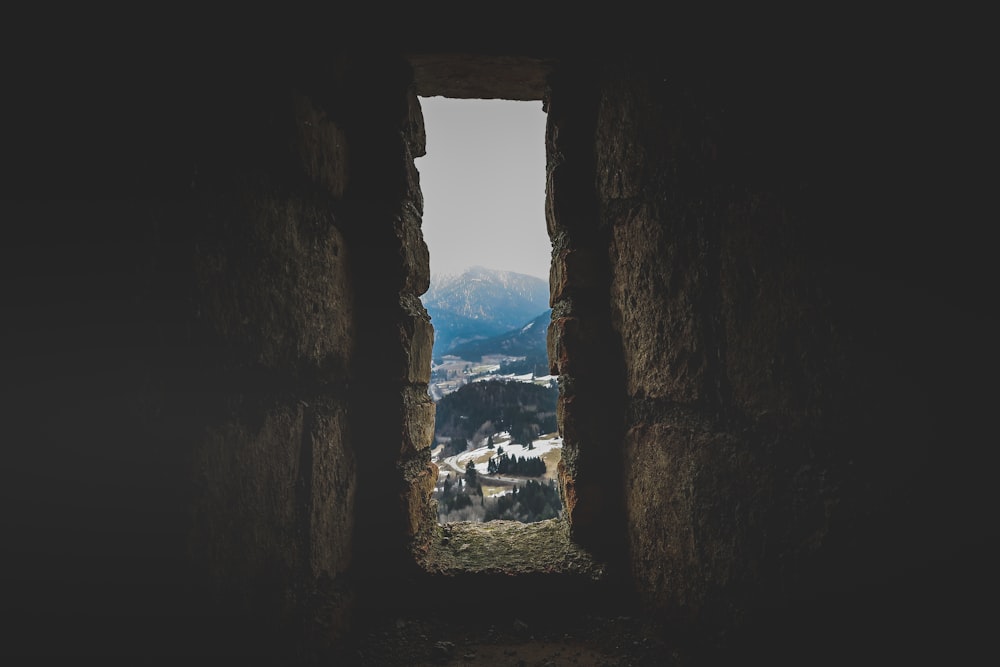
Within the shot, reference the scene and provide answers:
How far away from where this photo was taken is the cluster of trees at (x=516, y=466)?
412 cm

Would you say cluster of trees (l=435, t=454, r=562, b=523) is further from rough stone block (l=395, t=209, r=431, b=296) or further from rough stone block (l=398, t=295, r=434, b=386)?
rough stone block (l=395, t=209, r=431, b=296)

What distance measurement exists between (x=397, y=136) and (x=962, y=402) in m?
1.72

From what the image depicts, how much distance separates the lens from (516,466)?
4.23 metres

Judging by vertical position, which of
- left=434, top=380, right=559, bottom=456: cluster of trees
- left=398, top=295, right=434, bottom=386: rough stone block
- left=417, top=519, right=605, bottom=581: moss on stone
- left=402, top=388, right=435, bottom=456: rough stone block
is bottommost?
left=417, top=519, right=605, bottom=581: moss on stone

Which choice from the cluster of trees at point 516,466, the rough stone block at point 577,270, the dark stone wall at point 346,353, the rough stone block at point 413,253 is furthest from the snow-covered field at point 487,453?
the dark stone wall at point 346,353

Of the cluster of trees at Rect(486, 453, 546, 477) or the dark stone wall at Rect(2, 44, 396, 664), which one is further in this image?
the cluster of trees at Rect(486, 453, 546, 477)

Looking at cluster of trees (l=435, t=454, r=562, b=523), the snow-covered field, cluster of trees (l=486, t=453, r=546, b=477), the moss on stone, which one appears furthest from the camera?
the snow-covered field

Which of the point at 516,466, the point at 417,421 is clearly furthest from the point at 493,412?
the point at 417,421

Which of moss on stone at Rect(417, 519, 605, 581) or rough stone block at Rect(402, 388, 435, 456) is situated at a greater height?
rough stone block at Rect(402, 388, 435, 456)

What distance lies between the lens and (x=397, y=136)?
1732mm

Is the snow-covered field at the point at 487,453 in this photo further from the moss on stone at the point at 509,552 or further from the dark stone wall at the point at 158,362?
the dark stone wall at the point at 158,362

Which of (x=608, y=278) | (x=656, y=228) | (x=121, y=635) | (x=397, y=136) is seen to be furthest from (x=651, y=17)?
(x=121, y=635)

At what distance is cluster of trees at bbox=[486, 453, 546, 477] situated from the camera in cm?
412

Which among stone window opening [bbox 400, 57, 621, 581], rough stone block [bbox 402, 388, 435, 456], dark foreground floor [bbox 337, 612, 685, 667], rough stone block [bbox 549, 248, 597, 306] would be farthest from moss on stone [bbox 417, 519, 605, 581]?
rough stone block [bbox 549, 248, 597, 306]
